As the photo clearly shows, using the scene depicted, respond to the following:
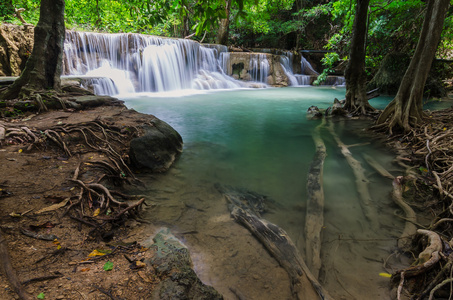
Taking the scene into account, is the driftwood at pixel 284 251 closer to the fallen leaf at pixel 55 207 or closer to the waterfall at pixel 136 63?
the fallen leaf at pixel 55 207

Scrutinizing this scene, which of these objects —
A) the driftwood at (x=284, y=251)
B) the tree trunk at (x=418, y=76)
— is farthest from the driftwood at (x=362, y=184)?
the tree trunk at (x=418, y=76)

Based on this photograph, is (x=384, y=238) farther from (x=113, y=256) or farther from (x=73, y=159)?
(x=73, y=159)

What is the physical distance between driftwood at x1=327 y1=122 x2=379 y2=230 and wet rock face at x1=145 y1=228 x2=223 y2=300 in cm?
228

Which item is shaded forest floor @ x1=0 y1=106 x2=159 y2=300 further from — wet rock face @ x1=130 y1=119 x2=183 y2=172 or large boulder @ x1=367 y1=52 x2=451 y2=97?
large boulder @ x1=367 y1=52 x2=451 y2=97

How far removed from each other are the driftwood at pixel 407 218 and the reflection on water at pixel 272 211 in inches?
3.6

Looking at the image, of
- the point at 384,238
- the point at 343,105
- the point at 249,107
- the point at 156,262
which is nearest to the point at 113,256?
the point at 156,262

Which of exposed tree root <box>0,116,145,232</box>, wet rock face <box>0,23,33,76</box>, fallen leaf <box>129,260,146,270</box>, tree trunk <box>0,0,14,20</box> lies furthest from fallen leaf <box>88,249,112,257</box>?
tree trunk <box>0,0,14,20</box>

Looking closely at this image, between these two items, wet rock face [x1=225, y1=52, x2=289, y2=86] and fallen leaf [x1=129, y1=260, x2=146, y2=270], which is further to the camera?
wet rock face [x1=225, y1=52, x2=289, y2=86]

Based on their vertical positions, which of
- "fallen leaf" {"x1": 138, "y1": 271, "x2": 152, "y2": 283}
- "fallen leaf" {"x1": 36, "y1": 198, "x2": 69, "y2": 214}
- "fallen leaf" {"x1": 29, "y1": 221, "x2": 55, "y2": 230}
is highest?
"fallen leaf" {"x1": 36, "y1": 198, "x2": 69, "y2": 214}

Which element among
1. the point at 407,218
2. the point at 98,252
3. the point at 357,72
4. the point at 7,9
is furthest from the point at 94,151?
the point at 7,9

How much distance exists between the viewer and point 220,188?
387 cm

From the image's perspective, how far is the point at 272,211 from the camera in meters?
3.31

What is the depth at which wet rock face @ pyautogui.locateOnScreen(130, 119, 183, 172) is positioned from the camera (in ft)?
13.7

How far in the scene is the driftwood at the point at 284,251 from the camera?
1.96 meters
